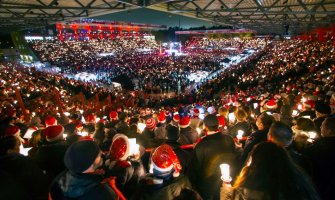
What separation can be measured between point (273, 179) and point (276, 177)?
0.09 feet

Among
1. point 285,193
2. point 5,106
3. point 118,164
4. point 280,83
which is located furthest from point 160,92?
point 285,193

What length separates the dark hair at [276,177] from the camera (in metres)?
1.83

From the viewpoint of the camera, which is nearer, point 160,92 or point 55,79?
point 55,79

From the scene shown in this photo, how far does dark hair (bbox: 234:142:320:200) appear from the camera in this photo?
6.01 ft

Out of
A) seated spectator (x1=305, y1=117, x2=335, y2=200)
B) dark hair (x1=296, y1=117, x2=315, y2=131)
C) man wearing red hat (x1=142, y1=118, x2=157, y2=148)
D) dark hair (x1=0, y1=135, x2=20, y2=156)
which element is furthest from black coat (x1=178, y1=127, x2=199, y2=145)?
dark hair (x1=0, y1=135, x2=20, y2=156)

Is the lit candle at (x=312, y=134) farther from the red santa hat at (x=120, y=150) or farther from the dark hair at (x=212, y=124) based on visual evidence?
the red santa hat at (x=120, y=150)

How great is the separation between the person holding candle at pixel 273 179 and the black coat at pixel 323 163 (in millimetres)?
1297

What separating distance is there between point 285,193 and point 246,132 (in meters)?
3.73

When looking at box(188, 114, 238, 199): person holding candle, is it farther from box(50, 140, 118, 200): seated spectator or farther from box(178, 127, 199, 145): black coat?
box(178, 127, 199, 145): black coat

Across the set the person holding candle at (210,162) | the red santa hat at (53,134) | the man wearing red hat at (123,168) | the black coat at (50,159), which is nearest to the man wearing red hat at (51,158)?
the black coat at (50,159)

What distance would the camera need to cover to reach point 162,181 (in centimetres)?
243

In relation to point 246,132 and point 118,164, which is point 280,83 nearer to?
point 246,132

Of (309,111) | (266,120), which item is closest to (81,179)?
(266,120)

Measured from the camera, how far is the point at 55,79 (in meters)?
23.4
